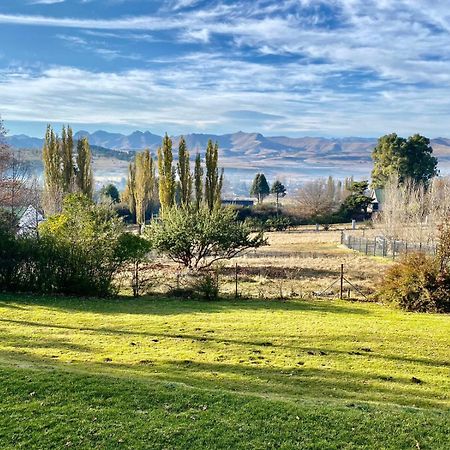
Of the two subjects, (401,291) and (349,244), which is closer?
(401,291)

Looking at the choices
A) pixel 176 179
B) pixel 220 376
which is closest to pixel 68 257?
pixel 220 376

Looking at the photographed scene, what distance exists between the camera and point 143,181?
6128 cm

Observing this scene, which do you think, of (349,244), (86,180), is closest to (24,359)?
(349,244)

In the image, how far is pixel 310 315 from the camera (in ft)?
53.9

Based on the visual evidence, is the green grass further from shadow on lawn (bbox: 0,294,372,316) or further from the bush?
→ the bush

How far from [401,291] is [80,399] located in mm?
14684

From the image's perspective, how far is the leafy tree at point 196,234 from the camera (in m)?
25.5

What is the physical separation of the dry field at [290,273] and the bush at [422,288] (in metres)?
2.32

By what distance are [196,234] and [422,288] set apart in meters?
11.6

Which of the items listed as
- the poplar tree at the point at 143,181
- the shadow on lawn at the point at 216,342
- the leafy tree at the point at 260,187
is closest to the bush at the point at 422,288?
Result: the shadow on lawn at the point at 216,342

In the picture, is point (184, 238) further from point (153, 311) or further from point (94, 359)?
point (94, 359)

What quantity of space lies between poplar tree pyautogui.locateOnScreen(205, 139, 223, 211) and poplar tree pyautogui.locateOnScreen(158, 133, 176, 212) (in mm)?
4878

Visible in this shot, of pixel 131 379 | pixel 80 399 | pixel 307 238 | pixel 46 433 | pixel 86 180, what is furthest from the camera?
pixel 307 238

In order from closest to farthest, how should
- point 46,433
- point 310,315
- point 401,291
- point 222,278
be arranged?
point 46,433 → point 310,315 → point 401,291 → point 222,278
